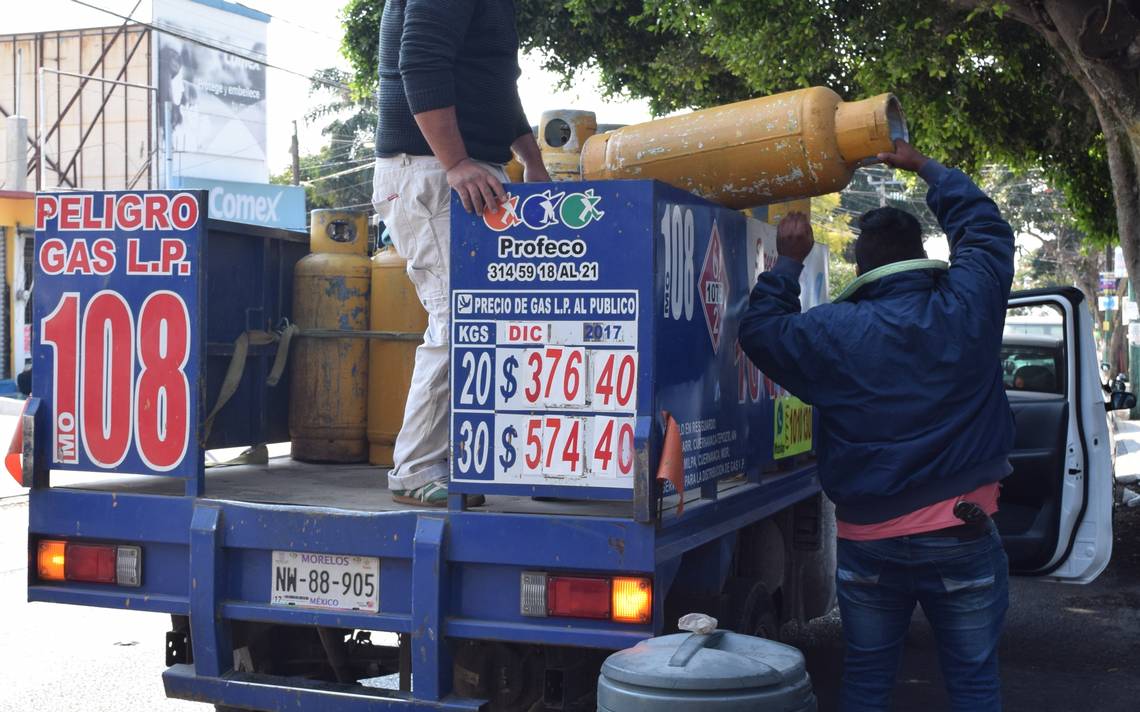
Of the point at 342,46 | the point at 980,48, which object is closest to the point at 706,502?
the point at 980,48

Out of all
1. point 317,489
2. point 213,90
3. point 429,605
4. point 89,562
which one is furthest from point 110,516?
point 213,90

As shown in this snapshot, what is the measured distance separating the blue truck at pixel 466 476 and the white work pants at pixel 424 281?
0.20 metres

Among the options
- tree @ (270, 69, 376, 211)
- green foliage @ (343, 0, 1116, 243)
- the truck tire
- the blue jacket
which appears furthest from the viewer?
tree @ (270, 69, 376, 211)

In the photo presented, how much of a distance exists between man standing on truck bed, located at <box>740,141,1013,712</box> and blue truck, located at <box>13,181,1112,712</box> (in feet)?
1.40

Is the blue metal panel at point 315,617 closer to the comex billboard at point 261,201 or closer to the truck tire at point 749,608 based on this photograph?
the truck tire at point 749,608

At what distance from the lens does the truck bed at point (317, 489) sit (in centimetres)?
378

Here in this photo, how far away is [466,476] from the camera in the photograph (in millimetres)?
3566

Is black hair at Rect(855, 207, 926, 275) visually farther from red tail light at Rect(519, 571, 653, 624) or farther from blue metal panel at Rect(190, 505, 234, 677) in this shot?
blue metal panel at Rect(190, 505, 234, 677)

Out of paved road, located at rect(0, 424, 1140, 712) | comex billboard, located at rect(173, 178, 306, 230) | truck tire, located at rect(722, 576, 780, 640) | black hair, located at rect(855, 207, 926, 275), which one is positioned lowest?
paved road, located at rect(0, 424, 1140, 712)

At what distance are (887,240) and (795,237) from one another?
314 millimetres

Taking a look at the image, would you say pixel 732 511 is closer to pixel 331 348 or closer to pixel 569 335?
pixel 569 335

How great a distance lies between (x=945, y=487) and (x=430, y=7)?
6.92 feet

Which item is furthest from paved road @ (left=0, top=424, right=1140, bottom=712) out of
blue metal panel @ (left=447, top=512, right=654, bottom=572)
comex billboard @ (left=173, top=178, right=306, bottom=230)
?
comex billboard @ (left=173, top=178, right=306, bottom=230)

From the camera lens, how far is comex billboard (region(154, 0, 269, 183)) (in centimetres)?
3422
